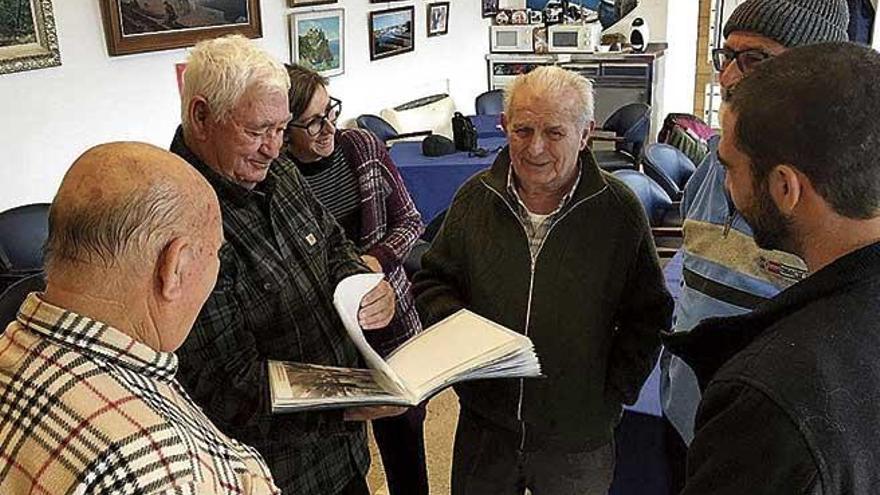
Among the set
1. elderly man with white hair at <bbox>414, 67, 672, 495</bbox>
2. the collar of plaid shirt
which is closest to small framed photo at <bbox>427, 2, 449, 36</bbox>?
elderly man with white hair at <bbox>414, 67, 672, 495</bbox>

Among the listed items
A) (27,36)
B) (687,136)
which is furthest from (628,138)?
(27,36)

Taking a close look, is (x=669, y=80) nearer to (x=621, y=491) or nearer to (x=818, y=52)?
(x=621, y=491)

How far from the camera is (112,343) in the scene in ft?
2.80

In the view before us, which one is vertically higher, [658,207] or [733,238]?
[733,238]

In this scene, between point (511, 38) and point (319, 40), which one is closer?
point (319, 40)

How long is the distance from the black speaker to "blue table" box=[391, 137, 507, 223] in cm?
298

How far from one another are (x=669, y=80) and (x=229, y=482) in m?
7.37

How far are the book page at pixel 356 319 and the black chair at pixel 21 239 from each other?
1.58m

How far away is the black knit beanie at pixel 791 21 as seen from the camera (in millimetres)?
1538

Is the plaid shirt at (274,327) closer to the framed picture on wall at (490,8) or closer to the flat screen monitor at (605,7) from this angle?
the framed picture on wall at (490,8)

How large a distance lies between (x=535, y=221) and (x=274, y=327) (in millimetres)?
601

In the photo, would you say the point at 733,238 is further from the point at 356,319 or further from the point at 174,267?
the point at 174,267

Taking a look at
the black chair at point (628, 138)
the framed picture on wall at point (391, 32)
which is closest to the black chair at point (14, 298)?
the framed picture on wall at point (391, 32)

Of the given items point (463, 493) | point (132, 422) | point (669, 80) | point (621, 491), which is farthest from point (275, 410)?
point (669, 80)
